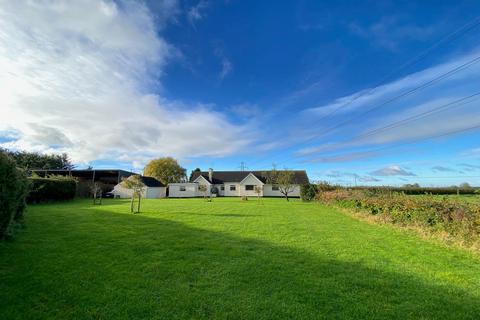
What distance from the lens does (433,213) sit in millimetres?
10086

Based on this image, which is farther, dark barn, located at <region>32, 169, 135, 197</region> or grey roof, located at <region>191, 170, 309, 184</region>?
grey roof, located at <region>191, 170, 309, 184</region>

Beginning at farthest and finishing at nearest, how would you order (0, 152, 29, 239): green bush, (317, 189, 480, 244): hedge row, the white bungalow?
the white bungalow → (317, 189, 480, 244): hedge row → (0, 152, 29, 239): green bush

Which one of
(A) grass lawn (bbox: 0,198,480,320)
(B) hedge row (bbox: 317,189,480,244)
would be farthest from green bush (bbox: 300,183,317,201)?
(A) grass lawn (bbox: 0,198,480,320)

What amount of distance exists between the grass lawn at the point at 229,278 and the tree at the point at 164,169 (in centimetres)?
4803

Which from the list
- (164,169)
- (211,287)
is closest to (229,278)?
(211,287)

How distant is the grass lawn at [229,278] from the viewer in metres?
3.80

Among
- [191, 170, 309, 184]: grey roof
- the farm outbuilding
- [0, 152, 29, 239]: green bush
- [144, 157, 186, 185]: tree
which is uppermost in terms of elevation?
[144, 157, 186, 185]: tree

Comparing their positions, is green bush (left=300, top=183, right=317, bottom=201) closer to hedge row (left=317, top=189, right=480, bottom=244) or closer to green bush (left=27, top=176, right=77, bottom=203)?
hedge row (left=317, top=189, right=480, bottom=244)

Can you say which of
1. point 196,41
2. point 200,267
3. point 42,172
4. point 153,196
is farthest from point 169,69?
point 42,172

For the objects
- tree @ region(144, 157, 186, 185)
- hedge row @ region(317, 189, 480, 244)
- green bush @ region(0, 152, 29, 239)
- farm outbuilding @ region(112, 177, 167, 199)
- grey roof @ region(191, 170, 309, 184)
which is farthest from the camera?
tree @ region(144, 157, 186, 185)

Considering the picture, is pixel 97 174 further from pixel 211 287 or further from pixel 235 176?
pixel 211 287

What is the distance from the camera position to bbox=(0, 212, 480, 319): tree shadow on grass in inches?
148

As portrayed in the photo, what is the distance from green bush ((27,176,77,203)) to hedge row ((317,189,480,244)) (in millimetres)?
25568

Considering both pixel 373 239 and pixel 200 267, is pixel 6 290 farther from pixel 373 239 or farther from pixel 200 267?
pixel 373 239
